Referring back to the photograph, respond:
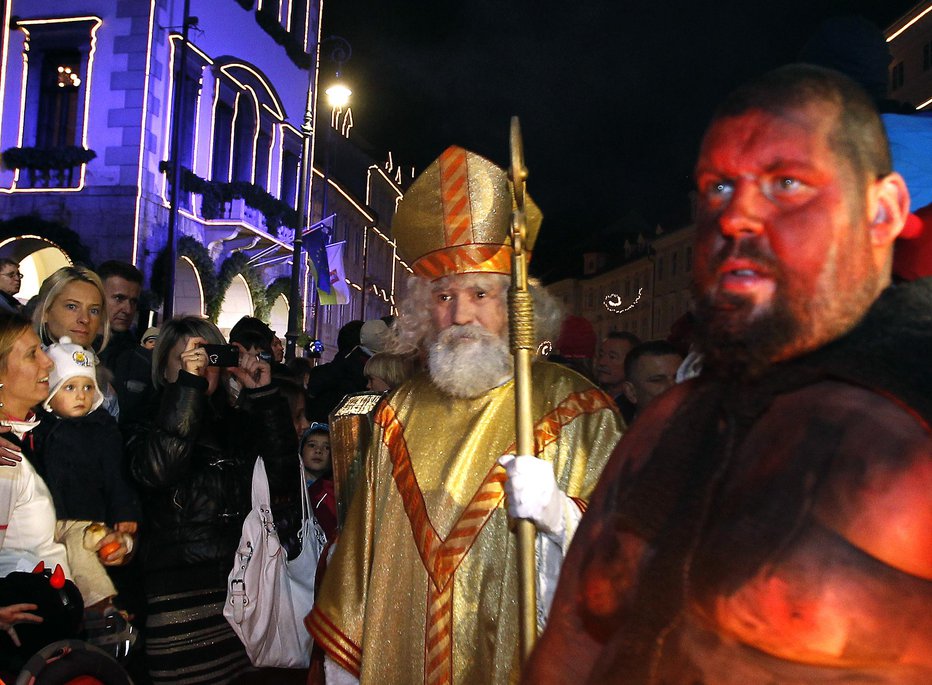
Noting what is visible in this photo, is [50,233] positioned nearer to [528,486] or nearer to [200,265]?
[200,265]

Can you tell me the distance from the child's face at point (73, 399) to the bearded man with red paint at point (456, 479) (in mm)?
1710

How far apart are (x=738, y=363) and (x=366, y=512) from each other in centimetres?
229

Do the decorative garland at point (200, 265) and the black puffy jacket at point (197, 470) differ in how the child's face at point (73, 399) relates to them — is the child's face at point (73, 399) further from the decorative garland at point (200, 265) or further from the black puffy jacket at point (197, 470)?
the decorative garland at point (200, 265)

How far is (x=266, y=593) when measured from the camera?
4391mm

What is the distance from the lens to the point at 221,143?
69.8 ft

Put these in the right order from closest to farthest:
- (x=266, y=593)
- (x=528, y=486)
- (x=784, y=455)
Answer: (x=784, y=455)
(x=528, y=486)
(x=266, y=593)

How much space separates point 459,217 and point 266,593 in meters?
2.17

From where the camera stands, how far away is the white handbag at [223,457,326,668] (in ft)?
14.2

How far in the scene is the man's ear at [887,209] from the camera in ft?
4.09

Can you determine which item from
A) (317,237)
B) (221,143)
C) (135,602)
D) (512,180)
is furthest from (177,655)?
(221,143)

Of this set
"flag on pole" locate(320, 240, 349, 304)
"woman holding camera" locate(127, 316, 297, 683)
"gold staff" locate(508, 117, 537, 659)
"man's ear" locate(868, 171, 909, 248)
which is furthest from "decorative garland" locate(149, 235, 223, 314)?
"man's ear" locate(868, 171, 909, 248)

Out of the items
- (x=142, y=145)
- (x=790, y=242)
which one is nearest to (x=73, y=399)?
(x=790, y=242)

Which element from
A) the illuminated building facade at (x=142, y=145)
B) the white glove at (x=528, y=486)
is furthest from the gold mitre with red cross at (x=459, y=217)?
the illuminated building facade at (x=142, y=145)

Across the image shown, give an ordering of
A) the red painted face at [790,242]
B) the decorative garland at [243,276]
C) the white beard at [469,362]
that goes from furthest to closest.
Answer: the decorative garland at [243,276] < the white beard at [469,362] < the red painted face at [790,242]
